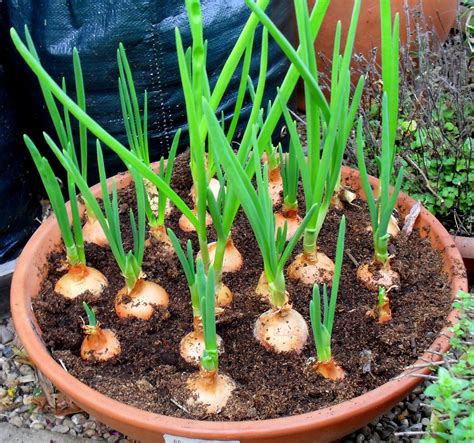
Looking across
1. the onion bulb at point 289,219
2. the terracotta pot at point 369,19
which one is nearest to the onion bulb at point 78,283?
the onion bulb at point 289,219

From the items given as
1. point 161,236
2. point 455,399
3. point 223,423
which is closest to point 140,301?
point 161,236

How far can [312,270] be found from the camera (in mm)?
1171

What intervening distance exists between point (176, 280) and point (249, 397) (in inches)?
11.7

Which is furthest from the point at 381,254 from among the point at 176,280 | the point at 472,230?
the point at 472,230

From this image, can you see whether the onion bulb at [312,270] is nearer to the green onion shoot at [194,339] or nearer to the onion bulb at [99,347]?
the green onion shoot at [194,339]

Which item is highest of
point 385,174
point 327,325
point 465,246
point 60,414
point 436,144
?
point 385,174

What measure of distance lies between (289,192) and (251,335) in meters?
0.27

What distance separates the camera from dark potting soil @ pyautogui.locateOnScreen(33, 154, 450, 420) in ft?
3.29

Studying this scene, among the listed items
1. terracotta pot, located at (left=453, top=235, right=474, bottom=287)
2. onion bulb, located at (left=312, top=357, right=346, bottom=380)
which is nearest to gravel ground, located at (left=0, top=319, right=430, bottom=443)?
terracotta pot, located at (left=453, top=235, right=474, bottom=287)

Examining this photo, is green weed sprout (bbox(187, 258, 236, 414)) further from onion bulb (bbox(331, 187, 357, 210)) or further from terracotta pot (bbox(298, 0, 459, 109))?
terracotta pot (bbox(298, 0, 459, 109))

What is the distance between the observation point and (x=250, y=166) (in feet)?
3.32

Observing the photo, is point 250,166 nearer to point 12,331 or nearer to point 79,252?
point 79,252

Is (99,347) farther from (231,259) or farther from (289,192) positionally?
(289,192)

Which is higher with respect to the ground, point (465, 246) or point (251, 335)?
point (251, 335)
